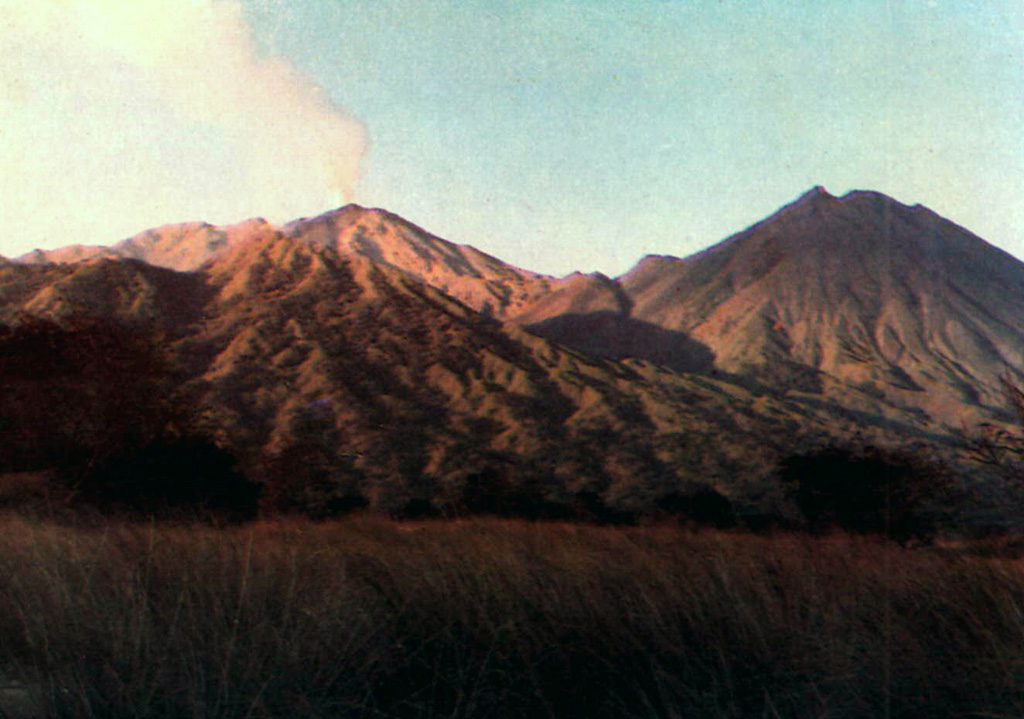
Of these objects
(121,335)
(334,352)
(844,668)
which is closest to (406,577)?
(844,668)

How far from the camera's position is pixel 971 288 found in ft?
608

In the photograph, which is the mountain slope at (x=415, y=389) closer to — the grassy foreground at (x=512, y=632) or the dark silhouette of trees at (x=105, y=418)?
the dark silhouette of trees at (x=105, y=418)

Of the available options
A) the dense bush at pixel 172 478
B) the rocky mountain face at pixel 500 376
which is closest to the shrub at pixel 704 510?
the rocky mountain face at pixel 500 376

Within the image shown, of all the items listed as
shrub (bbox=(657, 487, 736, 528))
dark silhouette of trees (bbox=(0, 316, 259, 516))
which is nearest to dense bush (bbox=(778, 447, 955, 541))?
shrub (bbox=(657, 487, 736, 528))

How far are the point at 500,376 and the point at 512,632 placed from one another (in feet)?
308

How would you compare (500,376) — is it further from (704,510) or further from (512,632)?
(512,632)

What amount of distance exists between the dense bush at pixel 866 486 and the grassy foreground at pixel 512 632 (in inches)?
696

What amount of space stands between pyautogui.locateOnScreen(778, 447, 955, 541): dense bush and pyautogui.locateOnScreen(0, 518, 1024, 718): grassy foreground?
1768 cm

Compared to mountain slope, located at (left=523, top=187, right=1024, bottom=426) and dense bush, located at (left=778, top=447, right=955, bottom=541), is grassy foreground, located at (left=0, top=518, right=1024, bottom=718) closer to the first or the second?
dense bush, located at (left=778, top=447, right=955, bottom=541)

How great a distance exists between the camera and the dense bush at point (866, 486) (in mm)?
22297

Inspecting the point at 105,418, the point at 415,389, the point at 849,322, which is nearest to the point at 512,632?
the point at 105,418

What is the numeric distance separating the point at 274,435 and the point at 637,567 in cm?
6061

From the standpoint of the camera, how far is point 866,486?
2605cm

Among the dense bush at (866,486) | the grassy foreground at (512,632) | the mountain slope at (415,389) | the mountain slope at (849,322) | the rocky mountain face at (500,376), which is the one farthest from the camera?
the mountain slope at (849,322)
